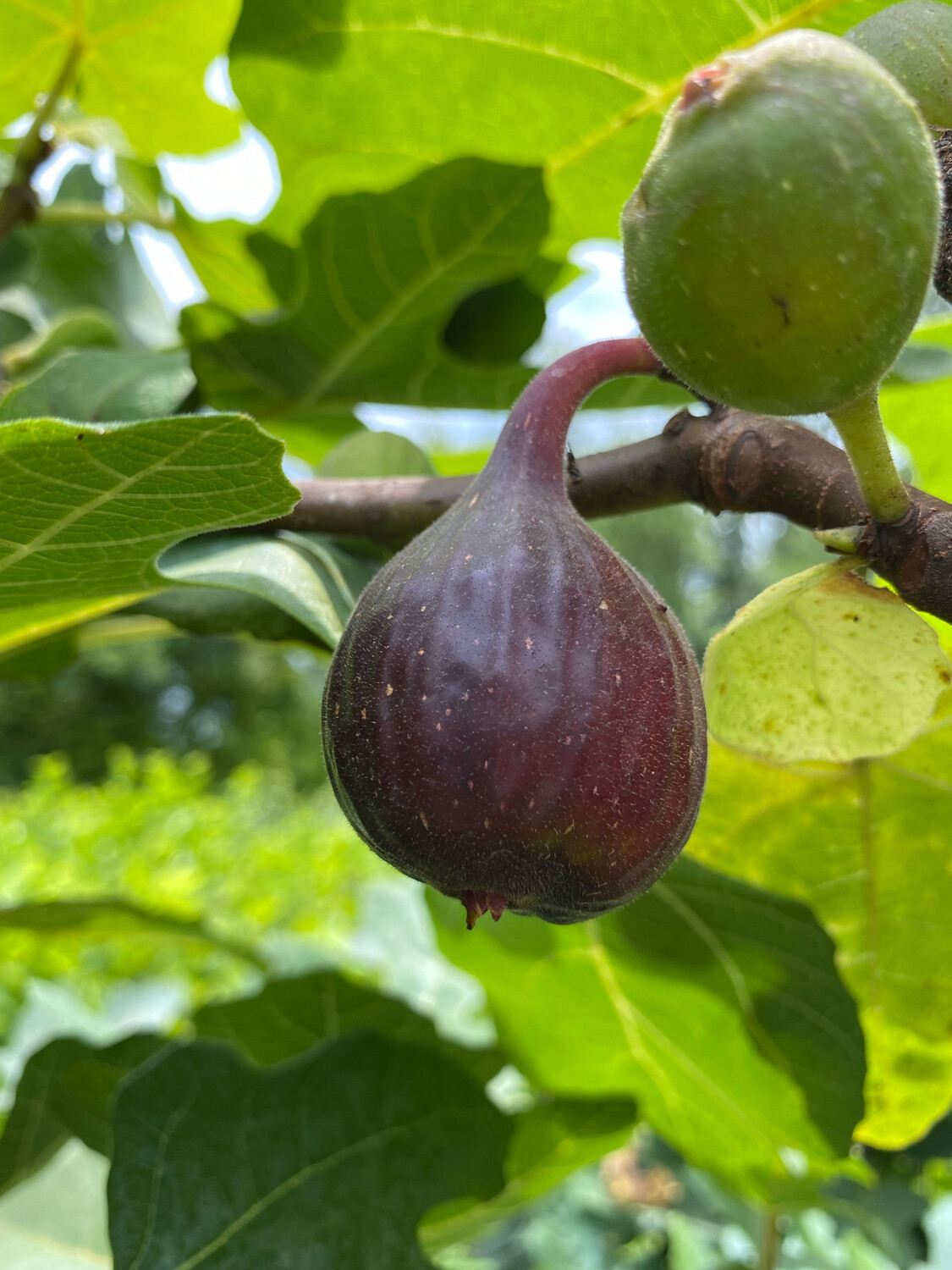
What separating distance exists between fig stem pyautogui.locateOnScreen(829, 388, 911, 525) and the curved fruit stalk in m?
0.04

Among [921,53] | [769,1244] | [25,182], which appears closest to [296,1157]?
[769,1244]

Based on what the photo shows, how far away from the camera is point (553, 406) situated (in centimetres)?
56

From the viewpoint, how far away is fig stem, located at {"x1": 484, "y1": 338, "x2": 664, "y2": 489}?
21.5 inches

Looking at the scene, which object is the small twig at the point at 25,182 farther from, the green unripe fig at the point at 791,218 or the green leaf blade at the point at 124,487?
the green unripe fig at the point at 791,218

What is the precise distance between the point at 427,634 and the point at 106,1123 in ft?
2.41

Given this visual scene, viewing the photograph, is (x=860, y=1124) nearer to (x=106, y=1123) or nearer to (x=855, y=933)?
(x=855, y=933)

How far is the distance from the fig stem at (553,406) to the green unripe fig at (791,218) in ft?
0.51

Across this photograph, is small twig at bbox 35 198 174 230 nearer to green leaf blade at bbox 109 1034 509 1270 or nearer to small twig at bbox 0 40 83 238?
small twig at bbox 0 40 83 238


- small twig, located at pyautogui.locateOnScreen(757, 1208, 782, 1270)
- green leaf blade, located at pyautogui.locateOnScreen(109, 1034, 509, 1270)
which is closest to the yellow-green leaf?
green leaf blade, located at pyautogui.locateOnScreen(109, 1034, 509, 1270)

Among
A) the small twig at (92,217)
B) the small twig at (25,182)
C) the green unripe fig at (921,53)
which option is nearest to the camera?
the green unripe fig at (921,53)

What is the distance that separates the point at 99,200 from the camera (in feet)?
5.25

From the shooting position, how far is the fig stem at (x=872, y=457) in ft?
1.42

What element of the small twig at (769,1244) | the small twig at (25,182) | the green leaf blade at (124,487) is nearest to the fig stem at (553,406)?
the green leaf blade at (124,487)

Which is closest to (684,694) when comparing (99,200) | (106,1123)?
(106,1123)
